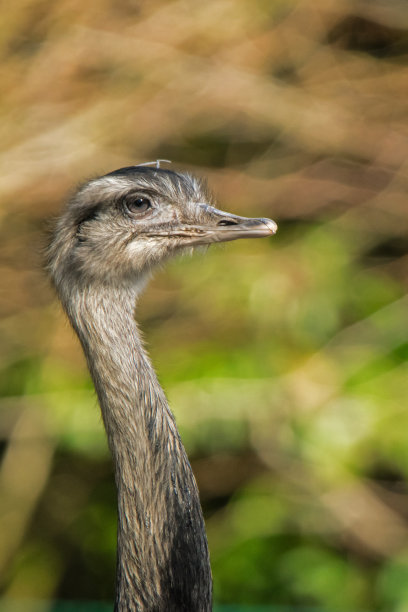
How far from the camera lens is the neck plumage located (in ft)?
4.27

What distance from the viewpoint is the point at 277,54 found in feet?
10.2

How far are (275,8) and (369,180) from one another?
2.37ft

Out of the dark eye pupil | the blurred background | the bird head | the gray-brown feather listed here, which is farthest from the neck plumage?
the blurred background

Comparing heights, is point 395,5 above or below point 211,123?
above

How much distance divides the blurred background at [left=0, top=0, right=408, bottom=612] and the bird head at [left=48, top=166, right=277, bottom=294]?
1201mm

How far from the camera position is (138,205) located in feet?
4.95

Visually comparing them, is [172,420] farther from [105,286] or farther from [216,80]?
[216,80]

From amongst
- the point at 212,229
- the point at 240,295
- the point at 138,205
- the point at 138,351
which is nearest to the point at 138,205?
the point at 138,205

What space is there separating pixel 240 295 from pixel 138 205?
134 centimetres

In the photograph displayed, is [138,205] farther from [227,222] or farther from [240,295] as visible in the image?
[240,295]

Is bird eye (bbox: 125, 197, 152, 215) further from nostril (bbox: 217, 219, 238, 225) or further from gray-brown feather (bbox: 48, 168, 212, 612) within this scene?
nostril (bbox: 217, 219, 238, 225)

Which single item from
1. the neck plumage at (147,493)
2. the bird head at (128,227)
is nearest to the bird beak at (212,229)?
the bird head at (128,227)

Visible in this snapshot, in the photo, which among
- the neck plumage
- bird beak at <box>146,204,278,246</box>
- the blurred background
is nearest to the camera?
the neck plumage

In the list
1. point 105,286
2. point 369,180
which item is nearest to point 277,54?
point 369,180
